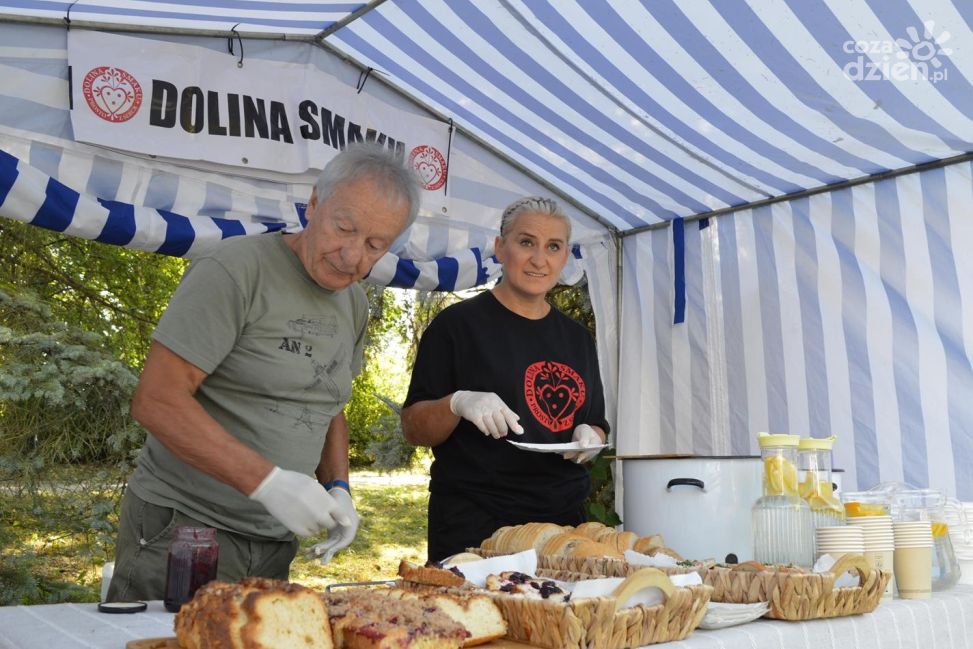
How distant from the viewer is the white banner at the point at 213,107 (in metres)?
3.17

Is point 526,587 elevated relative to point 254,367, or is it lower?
lower

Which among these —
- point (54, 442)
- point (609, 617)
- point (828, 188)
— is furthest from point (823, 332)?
point (54, 442)

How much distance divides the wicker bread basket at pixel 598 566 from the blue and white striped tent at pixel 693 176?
6.11 ft

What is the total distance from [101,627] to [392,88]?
3072 millimetres

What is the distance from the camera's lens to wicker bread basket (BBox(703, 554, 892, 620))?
1573 mm

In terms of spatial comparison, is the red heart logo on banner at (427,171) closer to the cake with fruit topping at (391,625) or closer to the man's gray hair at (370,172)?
the man's gray hair at (370,172)

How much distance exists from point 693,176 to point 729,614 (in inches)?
107

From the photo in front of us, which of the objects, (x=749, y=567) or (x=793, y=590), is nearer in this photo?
(x=793, y=590)

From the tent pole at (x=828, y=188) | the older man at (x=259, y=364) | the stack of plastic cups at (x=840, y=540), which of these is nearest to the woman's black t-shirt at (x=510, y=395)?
the older man at (x=259, y=364)

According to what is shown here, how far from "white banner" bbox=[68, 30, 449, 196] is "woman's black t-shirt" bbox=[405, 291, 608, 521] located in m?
1.03

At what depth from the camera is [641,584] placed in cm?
134

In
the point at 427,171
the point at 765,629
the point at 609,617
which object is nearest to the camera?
the point at 609,617

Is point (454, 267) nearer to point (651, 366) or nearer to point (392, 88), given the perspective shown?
point (392, 88)

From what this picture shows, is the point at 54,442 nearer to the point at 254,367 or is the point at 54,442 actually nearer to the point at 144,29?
the point at 144,29
